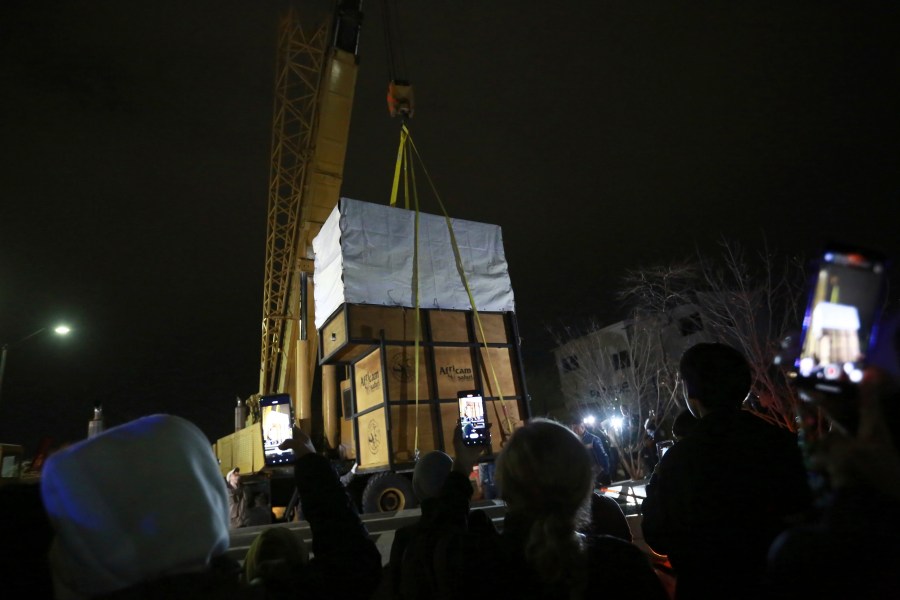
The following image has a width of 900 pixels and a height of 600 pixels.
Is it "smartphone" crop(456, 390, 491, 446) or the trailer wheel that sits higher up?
"smartphone" crop(456, 390, 491, 446)

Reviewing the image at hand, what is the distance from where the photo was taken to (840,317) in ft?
5.35

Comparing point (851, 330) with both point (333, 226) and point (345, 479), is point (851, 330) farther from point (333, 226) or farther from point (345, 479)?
point (345, 479)

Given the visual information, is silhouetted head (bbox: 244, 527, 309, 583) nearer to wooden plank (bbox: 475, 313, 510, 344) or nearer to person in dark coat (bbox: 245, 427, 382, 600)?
person in dark coat (bbox: 245, 427, 382, 600)

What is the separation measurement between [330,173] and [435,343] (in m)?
8.83

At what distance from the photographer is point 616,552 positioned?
5.88 ft

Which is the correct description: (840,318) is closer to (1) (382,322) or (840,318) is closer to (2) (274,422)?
(2) (274,422)

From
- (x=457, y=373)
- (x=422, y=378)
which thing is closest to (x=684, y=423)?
(x=422, y=378)

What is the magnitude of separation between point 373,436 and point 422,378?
4.31 ft

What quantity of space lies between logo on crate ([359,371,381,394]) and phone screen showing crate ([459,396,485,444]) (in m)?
1.50

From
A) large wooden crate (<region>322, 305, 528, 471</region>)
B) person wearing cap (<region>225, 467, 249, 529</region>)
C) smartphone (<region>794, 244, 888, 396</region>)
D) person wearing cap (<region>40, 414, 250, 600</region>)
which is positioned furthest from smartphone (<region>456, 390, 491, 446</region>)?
person wearing cap (<region>40, 414, 250, 600</region>)

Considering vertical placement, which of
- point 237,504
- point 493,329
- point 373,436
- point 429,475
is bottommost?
point 237,504

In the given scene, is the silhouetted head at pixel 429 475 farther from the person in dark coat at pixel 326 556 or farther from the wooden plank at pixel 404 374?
the wooden plank at pixel 404 374

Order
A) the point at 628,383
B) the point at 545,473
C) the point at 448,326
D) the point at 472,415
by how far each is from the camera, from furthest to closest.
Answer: the point at 628,383 → the point at 448,326 → the point at 472,415 → the point at 545,473

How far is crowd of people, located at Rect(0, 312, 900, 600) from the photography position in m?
1.33
